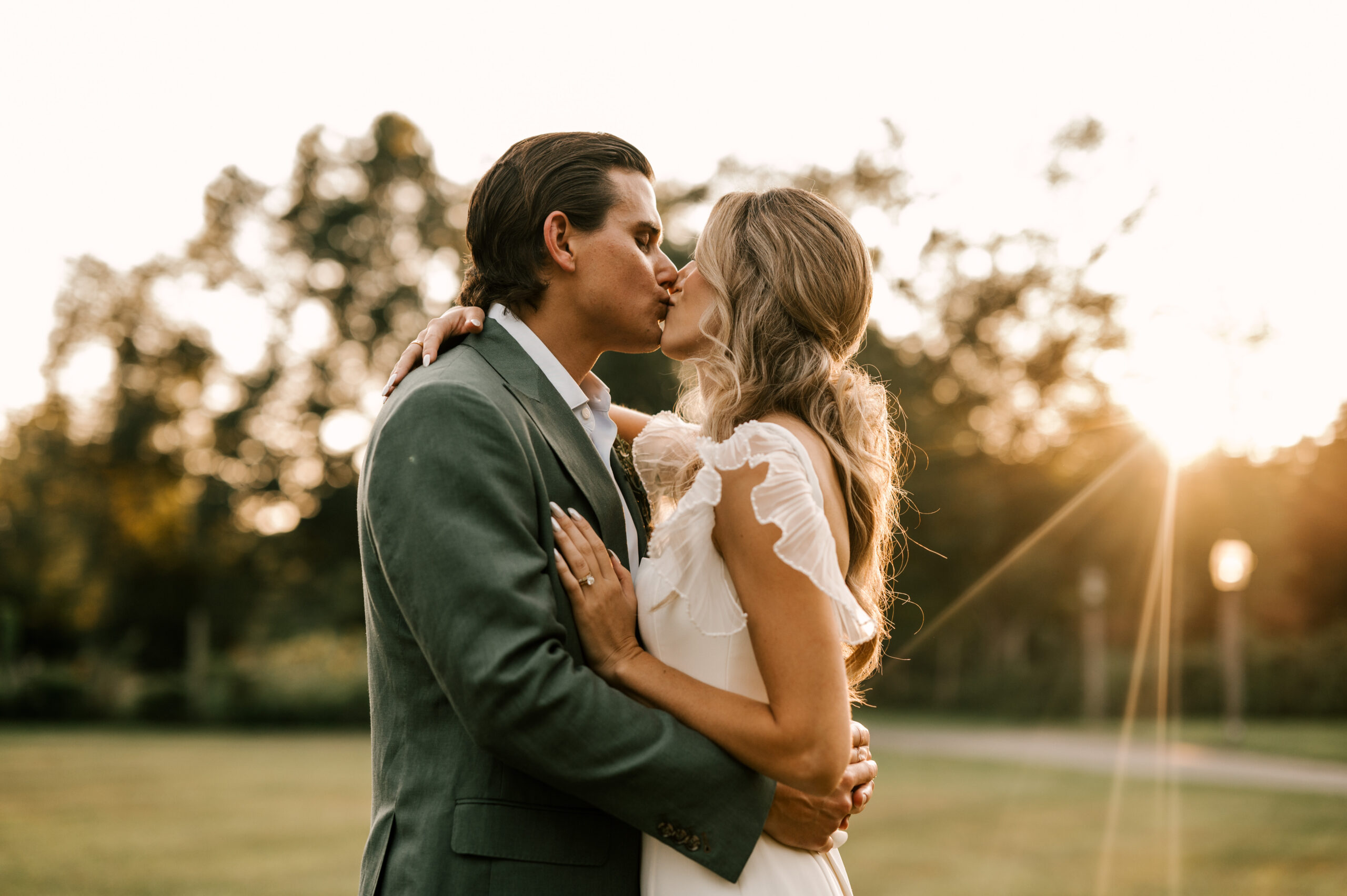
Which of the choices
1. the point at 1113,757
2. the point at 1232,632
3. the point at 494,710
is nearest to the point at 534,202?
the point at 494,710

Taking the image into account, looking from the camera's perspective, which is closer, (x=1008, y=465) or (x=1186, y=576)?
(x=1008, y=465)

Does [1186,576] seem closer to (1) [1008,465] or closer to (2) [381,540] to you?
(1) [1008,465]

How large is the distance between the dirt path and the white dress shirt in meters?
16.2

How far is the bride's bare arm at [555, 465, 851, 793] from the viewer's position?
7.25 feet

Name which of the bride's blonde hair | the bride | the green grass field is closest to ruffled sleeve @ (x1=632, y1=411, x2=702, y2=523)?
the bride

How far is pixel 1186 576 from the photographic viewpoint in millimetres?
34562

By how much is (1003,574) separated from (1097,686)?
4.59m

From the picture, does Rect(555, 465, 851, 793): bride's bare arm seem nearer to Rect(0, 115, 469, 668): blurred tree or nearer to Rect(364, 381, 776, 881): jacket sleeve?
Rect(364, 381, 776, 881): jacket sleeve

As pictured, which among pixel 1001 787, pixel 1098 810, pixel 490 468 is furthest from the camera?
pixel 1001 787

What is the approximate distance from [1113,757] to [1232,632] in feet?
20.7

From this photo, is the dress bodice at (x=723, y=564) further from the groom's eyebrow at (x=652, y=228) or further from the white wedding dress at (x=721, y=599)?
the groom's eyebrow at (x=652, y=228)

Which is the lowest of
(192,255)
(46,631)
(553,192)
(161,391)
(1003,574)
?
(46,631)

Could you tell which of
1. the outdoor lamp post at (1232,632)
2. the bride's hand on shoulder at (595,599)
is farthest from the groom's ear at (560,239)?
the outdoor lamp post at (1232,632)

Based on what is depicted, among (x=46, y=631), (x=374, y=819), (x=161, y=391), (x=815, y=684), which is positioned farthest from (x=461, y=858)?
(x=46, y=631)
